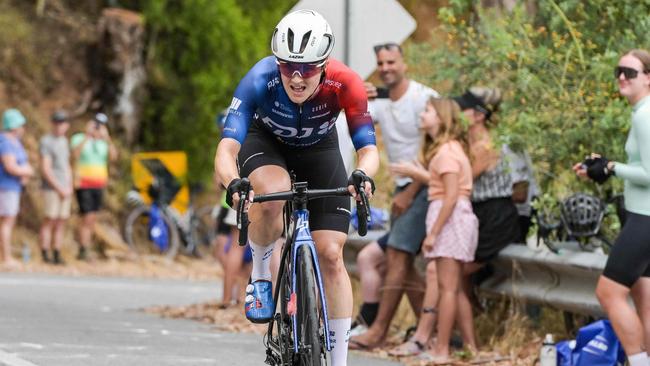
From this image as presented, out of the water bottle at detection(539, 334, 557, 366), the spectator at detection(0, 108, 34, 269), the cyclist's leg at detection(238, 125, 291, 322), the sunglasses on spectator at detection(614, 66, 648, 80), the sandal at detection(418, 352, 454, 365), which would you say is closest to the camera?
the cyclist's leg at detection(238, 125, 291, 322)

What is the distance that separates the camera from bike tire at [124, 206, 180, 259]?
2278cm

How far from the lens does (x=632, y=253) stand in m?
8.44

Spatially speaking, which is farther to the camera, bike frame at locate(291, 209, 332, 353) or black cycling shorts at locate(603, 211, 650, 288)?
black cycling shorts at locate(603, 211, 650, 288)

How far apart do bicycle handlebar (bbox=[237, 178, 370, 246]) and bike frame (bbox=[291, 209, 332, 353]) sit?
14cm

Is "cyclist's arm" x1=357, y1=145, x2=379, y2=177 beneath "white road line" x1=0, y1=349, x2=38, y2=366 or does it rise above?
above

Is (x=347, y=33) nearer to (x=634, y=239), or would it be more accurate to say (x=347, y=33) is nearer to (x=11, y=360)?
(x=11, y=360)

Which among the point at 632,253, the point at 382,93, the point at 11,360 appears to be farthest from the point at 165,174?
the point at 632,253

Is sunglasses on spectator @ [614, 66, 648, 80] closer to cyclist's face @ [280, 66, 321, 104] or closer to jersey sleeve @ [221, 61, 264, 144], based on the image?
cyclist's face @ [280, 66, 321, 104]

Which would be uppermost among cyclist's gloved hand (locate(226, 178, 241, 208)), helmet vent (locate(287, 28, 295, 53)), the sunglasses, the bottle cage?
helmet vent (locate(287, 28, 295, 53))

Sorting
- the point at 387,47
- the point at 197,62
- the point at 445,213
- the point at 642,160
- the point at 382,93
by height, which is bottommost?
the point at 445,213

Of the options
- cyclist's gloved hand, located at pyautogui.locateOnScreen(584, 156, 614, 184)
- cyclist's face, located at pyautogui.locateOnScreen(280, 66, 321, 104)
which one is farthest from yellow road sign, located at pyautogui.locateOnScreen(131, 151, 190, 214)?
cyclist's face, located at pyautogui.locateOnScreen(280, 66, 321, 104)

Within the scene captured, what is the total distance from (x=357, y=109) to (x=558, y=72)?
342cm

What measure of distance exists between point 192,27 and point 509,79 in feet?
41.6

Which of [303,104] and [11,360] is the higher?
[303,104]
